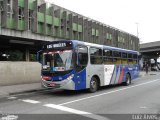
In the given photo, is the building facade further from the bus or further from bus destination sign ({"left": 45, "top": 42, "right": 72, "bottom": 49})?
the bus

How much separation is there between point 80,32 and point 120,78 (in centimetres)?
1637

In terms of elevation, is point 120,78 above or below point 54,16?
below

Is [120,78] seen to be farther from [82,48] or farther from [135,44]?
[135,44]

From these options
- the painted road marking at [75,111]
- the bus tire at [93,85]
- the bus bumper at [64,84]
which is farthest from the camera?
the bus tire at [93,85]

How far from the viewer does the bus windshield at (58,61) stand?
13980 mm

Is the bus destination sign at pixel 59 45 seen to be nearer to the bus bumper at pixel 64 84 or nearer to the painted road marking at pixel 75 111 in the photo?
the bus bumper at pixel 64 84

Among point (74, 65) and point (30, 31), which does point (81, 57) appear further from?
point (30, 31)

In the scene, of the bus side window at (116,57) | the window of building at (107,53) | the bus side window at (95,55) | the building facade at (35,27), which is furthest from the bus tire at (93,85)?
the building facade at (35,27)

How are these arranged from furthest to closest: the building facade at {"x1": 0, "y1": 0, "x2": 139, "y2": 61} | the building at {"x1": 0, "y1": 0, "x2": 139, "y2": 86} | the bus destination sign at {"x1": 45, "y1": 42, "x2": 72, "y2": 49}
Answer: the building facade at {"x1": 0, "y1": 0, "x2": 139, "y2": 61} → the building at {"x1": 0, "y1": 0, "x2": 139, "y2": 86} → the bus destination sign at {"x1": 45, "y1": 42, "x2": 72, "y2": 49}

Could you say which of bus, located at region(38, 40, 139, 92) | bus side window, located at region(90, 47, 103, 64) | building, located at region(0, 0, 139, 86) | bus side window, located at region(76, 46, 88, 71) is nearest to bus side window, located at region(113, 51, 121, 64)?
bus, located at region(38, 40, 139, 92)

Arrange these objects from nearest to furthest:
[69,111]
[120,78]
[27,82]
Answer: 1. [69,111]
2. [120,78]
3. [27,82]

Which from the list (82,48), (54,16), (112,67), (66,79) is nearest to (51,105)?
(66,79)

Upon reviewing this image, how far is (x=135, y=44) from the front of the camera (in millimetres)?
54656

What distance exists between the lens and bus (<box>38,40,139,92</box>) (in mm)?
13953
